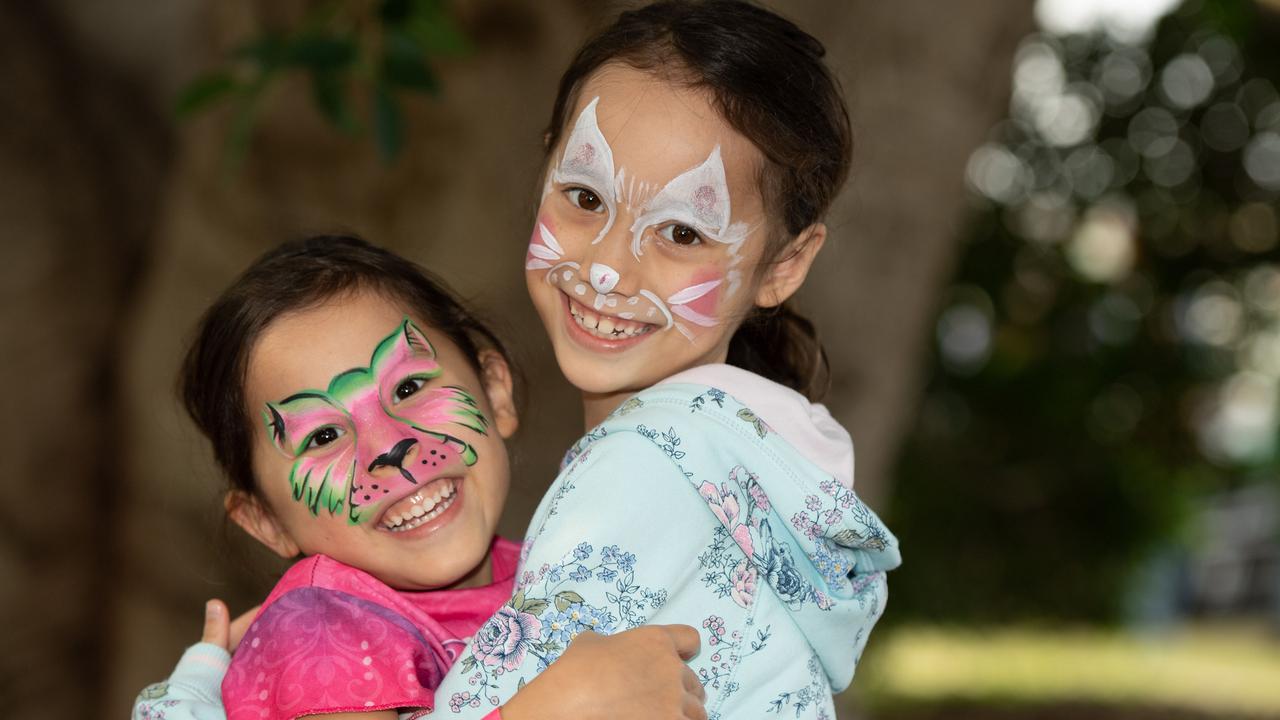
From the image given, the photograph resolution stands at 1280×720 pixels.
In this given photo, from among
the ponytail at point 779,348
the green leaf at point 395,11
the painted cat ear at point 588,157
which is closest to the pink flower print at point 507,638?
the painted cat ear at point 588,157

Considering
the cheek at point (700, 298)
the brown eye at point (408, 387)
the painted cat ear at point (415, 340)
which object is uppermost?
→ the cheek at point (700, 298)

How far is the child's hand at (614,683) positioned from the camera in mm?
1562

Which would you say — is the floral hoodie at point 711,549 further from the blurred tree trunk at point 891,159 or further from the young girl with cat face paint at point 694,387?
the blurred tree trunk at point 891,159

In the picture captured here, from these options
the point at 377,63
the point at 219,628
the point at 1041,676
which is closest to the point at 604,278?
the point at 219,628

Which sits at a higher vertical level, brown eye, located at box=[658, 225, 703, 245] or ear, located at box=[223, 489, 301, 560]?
brown eye, located at box=[658, 225, 703, 245]

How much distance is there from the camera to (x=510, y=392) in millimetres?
2162

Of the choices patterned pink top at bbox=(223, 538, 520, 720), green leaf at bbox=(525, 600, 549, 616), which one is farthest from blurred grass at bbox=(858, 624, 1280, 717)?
green leaf at bbox=(525, 600, 549, 616)

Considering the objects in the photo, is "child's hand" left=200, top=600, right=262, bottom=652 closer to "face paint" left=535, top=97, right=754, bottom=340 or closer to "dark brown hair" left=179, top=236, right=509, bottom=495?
"dark brown hair" left=179, top=236, right=509, bottom=495

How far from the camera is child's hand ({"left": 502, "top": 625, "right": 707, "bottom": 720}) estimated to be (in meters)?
1.56

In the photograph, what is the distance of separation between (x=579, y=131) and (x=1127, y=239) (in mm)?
5795

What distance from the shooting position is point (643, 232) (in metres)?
1.90

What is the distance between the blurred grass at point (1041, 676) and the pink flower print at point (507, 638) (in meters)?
6.57

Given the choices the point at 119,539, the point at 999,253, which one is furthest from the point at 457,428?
the point at 999,253

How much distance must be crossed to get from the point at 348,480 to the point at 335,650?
0.83ft
